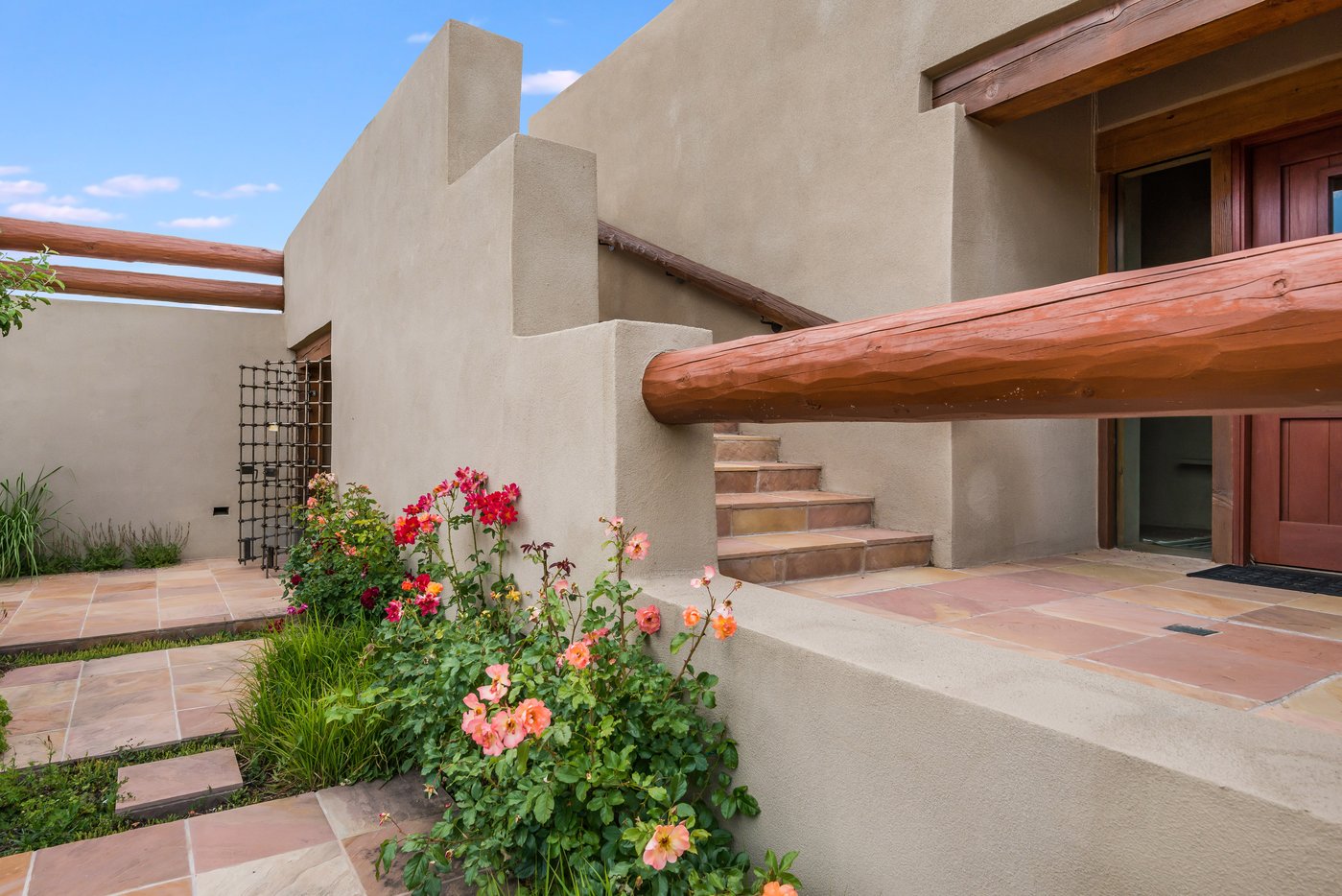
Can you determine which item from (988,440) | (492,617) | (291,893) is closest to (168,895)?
(291,893)

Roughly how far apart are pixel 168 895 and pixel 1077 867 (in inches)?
84.2

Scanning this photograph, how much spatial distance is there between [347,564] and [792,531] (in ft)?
Result: 8.26

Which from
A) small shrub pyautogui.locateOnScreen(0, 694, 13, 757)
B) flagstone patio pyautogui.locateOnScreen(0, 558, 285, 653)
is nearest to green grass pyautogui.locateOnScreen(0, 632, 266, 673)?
flagstone patio pyautogui.locateOnScreen(0, 558, 285, 653)

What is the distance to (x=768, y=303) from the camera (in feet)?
13.9

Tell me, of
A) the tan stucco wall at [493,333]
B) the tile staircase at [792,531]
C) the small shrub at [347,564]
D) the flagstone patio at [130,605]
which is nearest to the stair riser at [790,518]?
the tile staircase at [792,531]

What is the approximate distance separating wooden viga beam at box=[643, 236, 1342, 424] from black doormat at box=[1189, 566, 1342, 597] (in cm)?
233

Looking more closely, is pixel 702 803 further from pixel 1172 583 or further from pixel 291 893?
pixel 1172 583

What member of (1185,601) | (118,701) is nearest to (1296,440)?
(1185,601)

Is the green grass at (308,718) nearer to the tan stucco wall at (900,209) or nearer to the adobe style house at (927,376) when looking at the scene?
the adobe style house at (927,376)

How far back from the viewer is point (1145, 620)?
2539 mm

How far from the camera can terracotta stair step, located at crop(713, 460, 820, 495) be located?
3861 millimetres

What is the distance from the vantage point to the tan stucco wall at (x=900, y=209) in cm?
351

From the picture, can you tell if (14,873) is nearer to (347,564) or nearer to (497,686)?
(497,686)

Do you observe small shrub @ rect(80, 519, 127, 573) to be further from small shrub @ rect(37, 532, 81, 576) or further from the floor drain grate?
the floor drain grate
